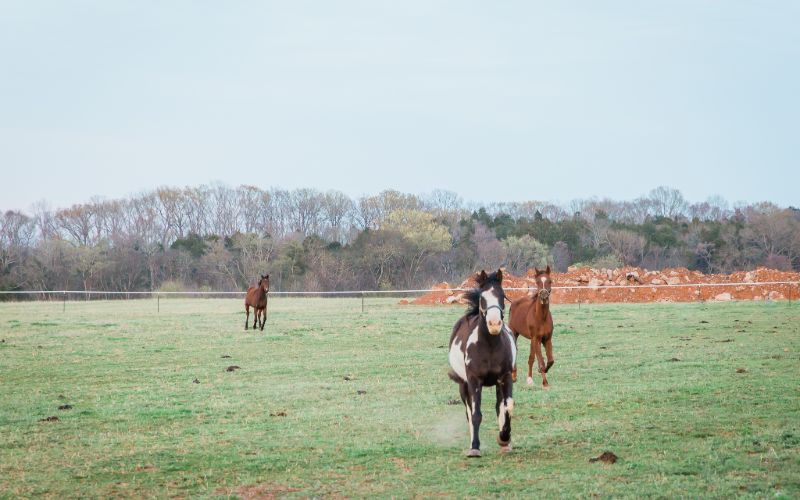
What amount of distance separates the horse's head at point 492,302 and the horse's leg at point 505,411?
58 cm

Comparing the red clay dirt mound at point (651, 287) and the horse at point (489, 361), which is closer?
the horse at point (489, 361)

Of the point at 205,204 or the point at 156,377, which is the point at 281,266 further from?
the point at 156,377

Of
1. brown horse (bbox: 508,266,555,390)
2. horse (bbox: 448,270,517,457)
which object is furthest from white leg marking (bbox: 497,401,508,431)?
brown horse (bbox: 508,266,555,390)

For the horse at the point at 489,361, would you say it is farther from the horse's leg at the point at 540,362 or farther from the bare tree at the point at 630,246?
the bare tree at the point at 630,246

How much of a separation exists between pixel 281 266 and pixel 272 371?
191ft

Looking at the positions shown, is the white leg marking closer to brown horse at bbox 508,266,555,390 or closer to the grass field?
the grass field

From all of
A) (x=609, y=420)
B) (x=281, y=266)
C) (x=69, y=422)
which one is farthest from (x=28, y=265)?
(x=609, y=420)

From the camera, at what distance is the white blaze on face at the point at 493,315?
26.2 ft

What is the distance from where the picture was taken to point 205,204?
9500 centimetres

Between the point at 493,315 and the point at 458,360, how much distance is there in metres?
1.13

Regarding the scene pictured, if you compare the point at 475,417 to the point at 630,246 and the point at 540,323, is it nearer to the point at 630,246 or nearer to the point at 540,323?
the point at 540,323

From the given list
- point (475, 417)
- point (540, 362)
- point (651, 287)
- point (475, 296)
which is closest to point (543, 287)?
point (540, 362)

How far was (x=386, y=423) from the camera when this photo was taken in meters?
10.3

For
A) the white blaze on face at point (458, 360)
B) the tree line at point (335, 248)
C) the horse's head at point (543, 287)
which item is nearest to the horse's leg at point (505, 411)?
the white blaze on face at point (458, 360)
